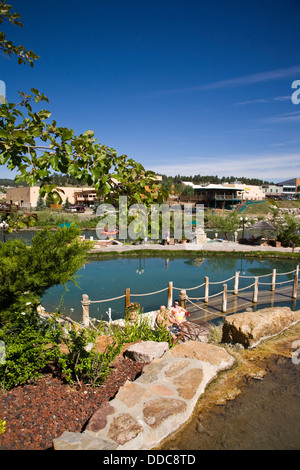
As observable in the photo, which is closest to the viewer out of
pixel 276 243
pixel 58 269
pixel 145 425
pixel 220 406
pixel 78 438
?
pixel 78 438

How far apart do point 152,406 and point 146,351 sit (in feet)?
4.86

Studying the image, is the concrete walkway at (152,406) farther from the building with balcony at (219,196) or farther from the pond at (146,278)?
the building with balcony at (219,196)

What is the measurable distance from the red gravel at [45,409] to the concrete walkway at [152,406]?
Answer: 0.27 meters

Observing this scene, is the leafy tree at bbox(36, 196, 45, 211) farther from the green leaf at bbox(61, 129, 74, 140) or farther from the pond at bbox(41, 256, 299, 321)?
the green leaf at bbox(61, 129, 74, 140)

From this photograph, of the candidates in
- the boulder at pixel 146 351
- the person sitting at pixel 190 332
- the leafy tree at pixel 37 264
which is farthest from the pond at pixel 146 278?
the leafy tree at pixel 37 264

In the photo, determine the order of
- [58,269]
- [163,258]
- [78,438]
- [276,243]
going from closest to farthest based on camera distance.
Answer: [78,438], [58,269], [163,258], [276,243]

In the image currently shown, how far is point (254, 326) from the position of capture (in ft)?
18.5

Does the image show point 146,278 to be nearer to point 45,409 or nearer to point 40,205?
point 45,409

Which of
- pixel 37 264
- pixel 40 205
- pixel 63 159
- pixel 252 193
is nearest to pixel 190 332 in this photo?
pixel 37 264

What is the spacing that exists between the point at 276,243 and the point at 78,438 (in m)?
27.8

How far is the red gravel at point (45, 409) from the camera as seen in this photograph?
2.82 meters
